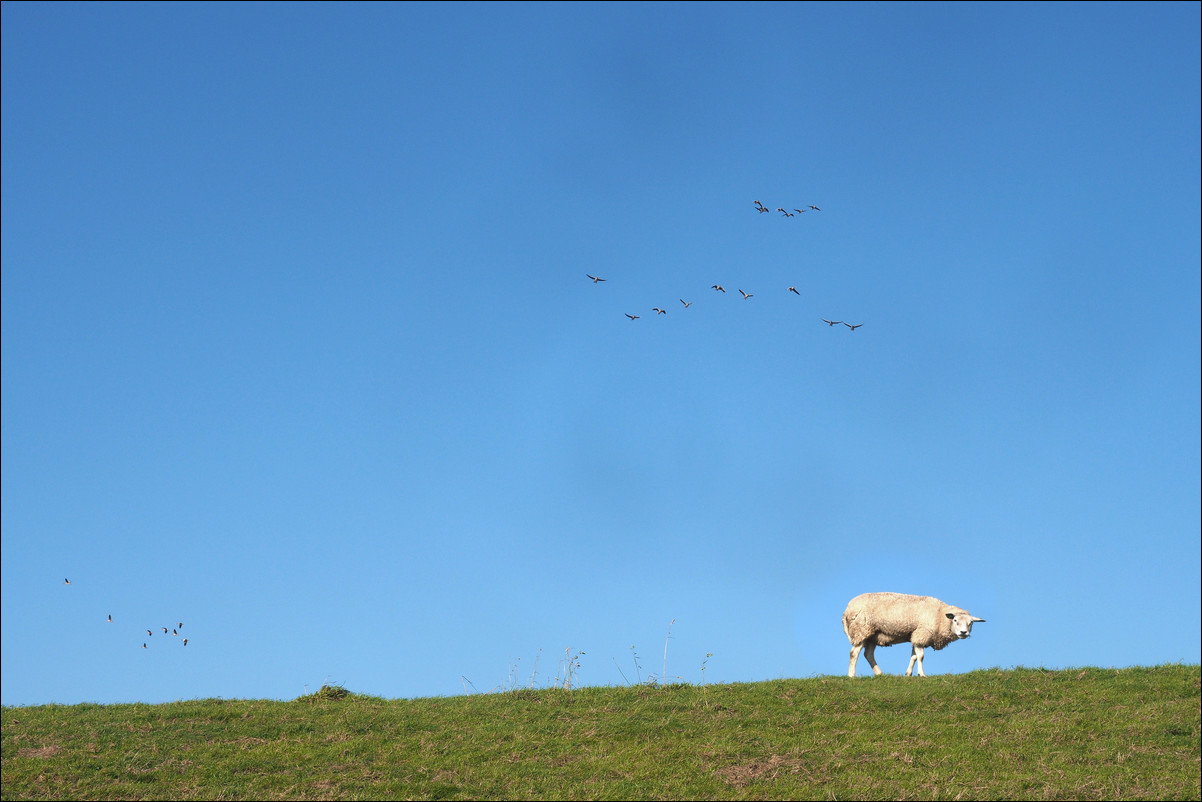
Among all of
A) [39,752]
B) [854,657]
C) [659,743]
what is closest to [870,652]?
[854,657]

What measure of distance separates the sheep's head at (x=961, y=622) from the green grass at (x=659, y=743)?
153 inches

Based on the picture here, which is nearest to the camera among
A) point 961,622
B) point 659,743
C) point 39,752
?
point 39,752

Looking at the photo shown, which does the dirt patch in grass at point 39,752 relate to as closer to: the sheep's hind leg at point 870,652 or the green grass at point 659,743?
the green grass at point 659,743

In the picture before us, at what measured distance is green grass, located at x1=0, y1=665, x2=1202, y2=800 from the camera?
62.1 feet

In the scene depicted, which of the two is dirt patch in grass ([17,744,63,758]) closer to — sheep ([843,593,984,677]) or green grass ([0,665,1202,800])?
green grass ([0,665,1202,800])

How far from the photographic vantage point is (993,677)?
2562cm

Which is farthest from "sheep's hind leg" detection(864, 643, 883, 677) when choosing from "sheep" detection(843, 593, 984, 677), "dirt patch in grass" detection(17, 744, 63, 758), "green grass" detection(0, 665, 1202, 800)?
"dirt patch in grass" detection(17, 744, 63, 758)

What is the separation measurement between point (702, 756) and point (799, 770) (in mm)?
2135

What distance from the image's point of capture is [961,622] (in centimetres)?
2994

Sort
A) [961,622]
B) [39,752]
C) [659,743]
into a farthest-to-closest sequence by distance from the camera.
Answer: [961,622]
[659,743]
[39,752]

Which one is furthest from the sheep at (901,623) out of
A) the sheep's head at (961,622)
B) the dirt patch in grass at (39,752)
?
the dirt patch in grass at (39,752)

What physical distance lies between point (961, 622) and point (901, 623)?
1.82 m

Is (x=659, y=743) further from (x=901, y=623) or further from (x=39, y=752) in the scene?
(x=39, y=752)

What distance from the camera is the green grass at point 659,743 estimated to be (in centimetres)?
1892
